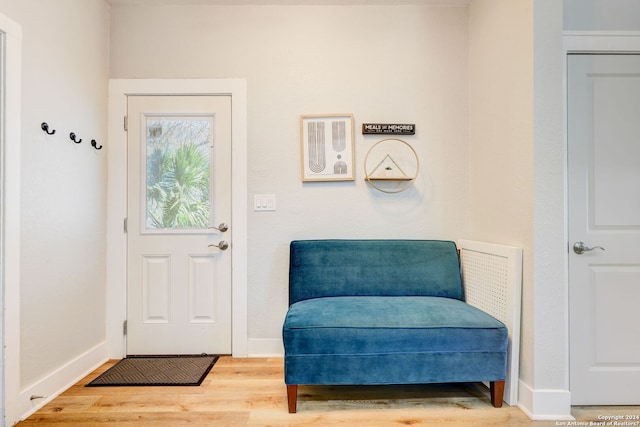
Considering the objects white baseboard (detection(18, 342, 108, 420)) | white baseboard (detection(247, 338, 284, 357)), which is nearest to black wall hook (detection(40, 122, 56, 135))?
white baseboard (detection(18, 342, 108, 420))

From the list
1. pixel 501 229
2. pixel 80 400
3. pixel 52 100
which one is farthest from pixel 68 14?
pixel 501 229

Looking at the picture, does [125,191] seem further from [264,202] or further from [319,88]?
[319,88]

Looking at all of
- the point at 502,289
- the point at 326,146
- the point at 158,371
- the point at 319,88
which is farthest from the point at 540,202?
the point at 158,371

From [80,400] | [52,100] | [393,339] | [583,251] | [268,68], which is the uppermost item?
[268,68]

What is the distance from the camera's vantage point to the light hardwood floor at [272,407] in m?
1.79

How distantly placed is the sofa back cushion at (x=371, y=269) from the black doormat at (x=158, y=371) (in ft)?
2.54

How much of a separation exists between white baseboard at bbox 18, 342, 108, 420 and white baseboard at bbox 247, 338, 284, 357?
1036mm

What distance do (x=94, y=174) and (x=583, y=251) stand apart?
3067mm

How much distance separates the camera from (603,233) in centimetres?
191

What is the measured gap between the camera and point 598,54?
1937mm

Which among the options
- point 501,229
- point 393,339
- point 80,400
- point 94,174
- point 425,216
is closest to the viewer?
point 393,339

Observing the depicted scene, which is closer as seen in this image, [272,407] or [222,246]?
[272,407]

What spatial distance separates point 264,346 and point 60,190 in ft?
5.49

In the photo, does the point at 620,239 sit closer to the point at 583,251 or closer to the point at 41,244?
the point at 583,251
